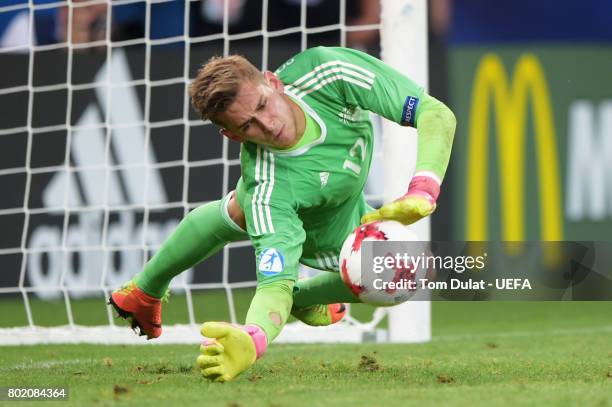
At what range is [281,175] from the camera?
148 inches

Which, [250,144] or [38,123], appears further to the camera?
[38,123]

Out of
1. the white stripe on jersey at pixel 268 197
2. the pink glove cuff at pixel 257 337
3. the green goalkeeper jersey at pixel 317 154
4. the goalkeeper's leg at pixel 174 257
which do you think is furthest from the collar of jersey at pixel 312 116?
the pink glove cuff at pixel 257 337

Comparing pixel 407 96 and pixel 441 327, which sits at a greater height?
pixel 407 96

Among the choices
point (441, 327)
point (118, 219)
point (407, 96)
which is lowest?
point (441, 327)

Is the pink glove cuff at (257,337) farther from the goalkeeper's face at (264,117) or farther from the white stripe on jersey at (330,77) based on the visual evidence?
the white stripe on jersey at (330,77)

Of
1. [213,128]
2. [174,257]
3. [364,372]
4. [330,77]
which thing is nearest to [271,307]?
[364,372]

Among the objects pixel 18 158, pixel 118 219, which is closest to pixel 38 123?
pixel 18 158

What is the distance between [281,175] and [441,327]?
2986 mm

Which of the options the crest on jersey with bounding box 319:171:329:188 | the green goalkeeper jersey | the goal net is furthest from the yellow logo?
the crest on jersey with bounding box 319:171:329:188

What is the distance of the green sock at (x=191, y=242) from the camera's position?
4.24 metres

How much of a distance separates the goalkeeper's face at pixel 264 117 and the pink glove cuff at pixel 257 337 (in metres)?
0.60

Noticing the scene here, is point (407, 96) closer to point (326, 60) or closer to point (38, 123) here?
point (326, 60)

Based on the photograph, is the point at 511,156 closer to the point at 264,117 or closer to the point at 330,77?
the point at 330,77

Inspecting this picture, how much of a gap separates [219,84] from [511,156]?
17.6 feet
